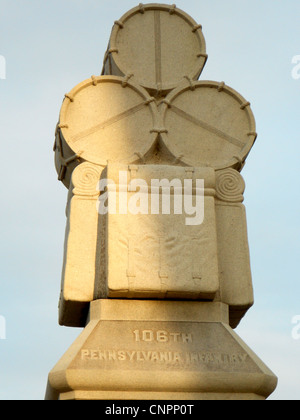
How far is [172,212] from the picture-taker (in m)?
7.46

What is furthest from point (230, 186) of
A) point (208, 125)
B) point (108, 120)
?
point (108, 120)

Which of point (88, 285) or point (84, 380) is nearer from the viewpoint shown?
point (84, 380)

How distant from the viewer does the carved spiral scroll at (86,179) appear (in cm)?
767

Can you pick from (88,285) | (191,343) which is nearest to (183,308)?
(191,343)

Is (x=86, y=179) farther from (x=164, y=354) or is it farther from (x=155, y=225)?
(x=164, y=354)

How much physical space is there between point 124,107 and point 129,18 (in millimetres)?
1523

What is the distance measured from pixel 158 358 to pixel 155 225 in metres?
1.51

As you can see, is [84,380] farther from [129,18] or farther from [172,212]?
[129,18]

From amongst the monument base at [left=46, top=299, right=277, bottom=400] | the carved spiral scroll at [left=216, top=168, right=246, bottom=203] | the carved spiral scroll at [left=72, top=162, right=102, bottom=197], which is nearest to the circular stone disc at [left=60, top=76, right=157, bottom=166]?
the carved spiral scroll at [left=72, top=162, right=102, bottom=197]

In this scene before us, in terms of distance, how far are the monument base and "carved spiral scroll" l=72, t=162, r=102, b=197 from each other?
1334 millimetres

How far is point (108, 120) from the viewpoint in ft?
26.8

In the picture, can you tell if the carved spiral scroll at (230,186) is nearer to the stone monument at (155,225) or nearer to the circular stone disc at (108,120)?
the stone monument at (155,225)

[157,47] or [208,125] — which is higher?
[157,47]
